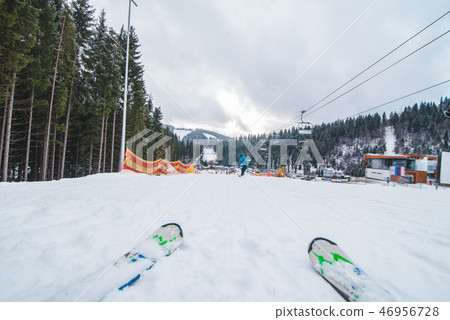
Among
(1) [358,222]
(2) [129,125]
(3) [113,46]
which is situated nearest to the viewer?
(1) [358,222]

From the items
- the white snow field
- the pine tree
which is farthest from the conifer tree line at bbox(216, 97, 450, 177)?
the white snow field

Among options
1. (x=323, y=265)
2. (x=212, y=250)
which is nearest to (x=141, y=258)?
(x=212, y=250)

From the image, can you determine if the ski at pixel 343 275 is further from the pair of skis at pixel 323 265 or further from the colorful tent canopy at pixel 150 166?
the colorful tent canopy at pixel 150 166

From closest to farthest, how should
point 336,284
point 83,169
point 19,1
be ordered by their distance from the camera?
point 336,284, point 19,1, point 83,169

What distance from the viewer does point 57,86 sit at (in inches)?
562

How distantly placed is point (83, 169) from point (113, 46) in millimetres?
19010

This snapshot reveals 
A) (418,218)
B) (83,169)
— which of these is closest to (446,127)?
(418,218)

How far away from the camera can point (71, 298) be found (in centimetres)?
158

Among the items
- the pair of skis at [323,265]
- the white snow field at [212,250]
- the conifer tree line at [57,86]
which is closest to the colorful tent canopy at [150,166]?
the conifer tree line at [57,86]

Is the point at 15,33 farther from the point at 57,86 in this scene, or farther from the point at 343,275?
the point at 343,275

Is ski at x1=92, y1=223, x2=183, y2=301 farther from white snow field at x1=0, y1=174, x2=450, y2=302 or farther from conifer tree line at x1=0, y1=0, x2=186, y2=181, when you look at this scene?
conifer tree line at x1=0, y1=0, x2=186, y2=181

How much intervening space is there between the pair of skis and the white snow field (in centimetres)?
10

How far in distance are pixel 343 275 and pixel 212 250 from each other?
166 centimetres
